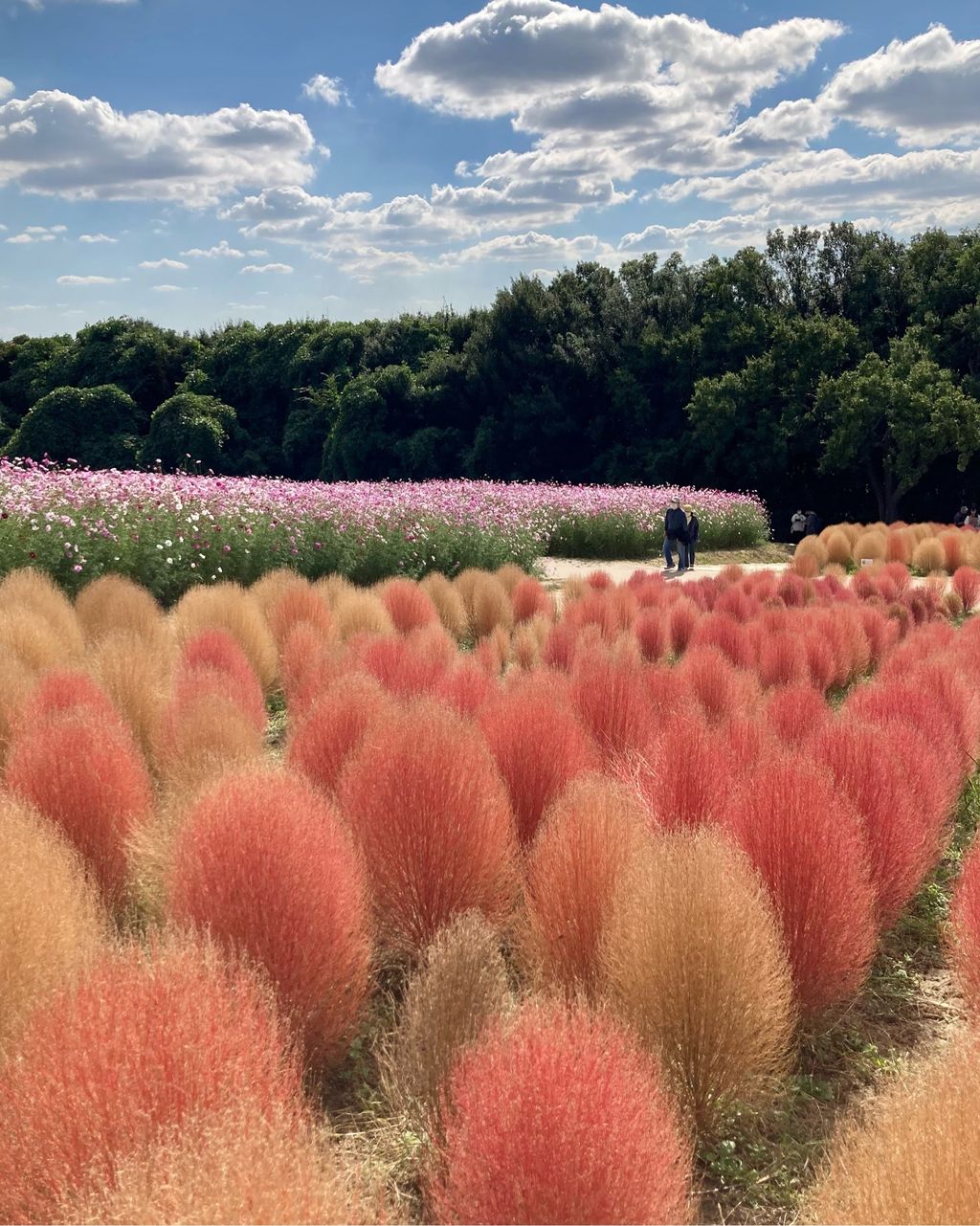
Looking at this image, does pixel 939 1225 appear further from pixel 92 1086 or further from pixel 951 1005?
pixel 951 1005

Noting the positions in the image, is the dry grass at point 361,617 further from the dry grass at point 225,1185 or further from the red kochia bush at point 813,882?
the dry grass at point 225,1185

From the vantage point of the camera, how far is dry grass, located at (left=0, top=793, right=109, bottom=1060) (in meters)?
2.59

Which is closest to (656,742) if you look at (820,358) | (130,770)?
(130,770)

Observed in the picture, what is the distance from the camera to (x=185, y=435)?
39.7 m

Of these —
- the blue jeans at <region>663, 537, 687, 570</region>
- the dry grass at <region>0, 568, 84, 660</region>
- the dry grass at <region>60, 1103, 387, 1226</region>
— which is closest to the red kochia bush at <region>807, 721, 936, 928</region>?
the dry grass at <region>60, 1103, 387, 1226</region>

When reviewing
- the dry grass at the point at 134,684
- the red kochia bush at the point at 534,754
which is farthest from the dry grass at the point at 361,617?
the red kochia bush at the point at 534,754

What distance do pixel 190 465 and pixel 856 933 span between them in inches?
1522

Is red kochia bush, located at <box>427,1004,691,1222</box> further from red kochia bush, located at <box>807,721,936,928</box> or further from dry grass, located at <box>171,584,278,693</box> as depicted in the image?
dry grass, located at <box>171,584,278,693</box>

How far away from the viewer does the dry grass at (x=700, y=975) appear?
2695mm

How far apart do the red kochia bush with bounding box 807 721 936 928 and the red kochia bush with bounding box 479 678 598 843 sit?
0.94 meters

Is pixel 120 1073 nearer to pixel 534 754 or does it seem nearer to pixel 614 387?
pixel 534 754

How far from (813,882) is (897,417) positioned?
2698 centimetres

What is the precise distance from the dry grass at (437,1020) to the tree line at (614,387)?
27.4m

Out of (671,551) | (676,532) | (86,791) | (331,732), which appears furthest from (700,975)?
(671,551)
